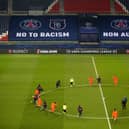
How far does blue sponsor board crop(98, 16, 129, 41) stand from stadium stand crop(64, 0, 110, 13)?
2.05m

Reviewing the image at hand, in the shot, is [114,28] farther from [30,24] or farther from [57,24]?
[30,24]

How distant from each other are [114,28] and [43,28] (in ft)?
33.7

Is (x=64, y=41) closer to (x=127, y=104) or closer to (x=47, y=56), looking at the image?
(x=47, y=56)

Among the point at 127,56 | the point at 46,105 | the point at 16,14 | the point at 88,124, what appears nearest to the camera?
the point at 88,124

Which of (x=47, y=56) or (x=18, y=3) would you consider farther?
(x=18, y=3)

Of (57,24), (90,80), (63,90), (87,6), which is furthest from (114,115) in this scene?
(87,6)

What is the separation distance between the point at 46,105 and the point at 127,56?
23605 millimetres

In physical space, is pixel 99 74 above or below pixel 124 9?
below

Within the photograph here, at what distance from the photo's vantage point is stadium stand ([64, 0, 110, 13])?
7525 centimetres

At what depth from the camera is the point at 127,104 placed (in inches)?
1778

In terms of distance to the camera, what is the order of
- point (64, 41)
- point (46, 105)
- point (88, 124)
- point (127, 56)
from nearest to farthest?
point (88, 124)
point (46, 105)
point (127, 56)
point (64, 41)

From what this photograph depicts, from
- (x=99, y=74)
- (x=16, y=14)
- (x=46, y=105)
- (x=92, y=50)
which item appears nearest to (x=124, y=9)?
(x=92, y=50)

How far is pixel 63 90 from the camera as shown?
4972 centimetres

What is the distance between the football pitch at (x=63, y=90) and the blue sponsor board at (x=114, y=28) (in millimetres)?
5939
